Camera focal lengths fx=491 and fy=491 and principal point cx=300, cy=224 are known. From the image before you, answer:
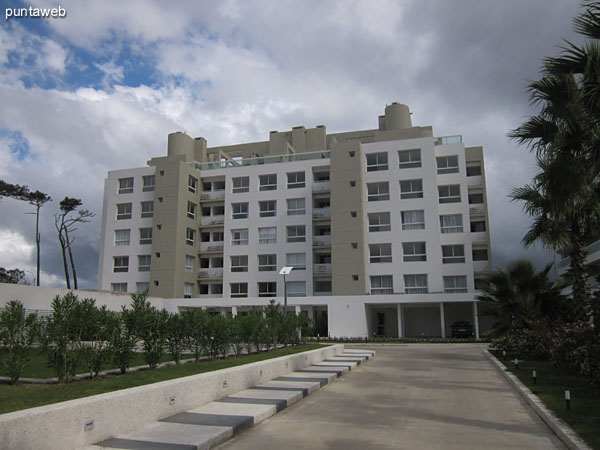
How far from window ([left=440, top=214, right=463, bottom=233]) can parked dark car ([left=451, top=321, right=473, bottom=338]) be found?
318 inches

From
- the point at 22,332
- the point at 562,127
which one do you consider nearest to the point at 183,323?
the point at 22,332

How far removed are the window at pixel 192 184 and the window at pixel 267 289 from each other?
1172 cm

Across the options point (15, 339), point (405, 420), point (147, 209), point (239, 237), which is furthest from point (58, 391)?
point (147, 209)

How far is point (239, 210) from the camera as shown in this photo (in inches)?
1875

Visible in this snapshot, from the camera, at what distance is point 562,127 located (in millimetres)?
10828

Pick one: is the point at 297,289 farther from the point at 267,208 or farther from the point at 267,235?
the point at 267,208

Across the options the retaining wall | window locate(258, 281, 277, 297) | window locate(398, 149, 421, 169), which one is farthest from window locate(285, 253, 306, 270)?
the retaining wall

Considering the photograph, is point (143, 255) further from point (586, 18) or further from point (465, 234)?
point (586, 18)

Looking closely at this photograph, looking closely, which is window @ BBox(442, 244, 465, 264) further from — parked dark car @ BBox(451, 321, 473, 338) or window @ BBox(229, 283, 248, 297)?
window @ BBox(229, 283, 248, 297)

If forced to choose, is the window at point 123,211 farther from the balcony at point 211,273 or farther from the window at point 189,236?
the balcony at point 211,273

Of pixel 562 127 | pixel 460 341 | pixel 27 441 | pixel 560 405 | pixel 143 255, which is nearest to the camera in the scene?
pixel 27 441

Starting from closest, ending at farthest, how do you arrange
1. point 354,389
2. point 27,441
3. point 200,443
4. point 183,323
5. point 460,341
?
point 27,441 < point 200,443 < point 354,389 < point 183,323 < point 460,341

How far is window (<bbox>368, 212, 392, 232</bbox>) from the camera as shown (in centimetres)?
4259

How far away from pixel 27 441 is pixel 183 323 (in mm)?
9385
